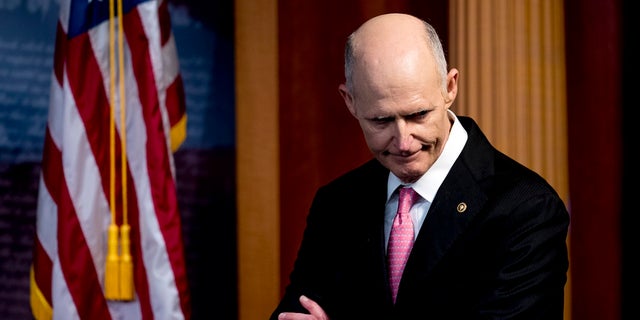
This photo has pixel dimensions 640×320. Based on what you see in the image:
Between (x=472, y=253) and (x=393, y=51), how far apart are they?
0.44m

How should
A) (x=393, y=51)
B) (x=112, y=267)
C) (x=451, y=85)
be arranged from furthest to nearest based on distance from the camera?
(x=112, y=267) → (x=451, y=85) → (x=393, y=51)

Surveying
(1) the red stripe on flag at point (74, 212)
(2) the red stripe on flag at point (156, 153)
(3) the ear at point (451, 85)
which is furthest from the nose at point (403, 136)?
(1) the red stripe on flag at point (74, 212)

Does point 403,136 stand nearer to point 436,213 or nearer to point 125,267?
point 436,213

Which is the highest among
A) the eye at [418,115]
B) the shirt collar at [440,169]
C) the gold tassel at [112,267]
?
the eye at [418,115]

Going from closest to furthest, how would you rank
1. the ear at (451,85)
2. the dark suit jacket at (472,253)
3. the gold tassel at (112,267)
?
the dark suit jacket at (472,253)
the ear at (451,85)
the gold tassel at (112,267)

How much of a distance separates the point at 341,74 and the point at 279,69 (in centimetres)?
22

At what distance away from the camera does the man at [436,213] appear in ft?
5.71

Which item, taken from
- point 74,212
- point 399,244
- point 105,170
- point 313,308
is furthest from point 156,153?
point 399,244

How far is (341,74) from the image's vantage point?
9.98 ft

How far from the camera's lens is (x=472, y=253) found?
1798 millimetres

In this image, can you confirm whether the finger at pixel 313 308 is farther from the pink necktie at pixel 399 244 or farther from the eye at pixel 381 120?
the eye at pixel 381 120

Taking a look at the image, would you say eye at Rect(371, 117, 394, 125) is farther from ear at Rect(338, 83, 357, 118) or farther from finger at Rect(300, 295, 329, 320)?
finger at Rect(300, 295, 329, 320)

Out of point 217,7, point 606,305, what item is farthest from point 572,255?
point 217,7

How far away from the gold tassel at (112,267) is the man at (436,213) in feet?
2.51
